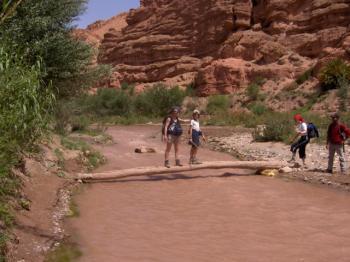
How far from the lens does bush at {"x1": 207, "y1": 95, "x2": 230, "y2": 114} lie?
40531mm

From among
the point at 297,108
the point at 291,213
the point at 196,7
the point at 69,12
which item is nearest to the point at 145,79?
the point at 196,7

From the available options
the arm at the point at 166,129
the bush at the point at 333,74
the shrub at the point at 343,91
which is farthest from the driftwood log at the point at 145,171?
the bush at the point at 333,74

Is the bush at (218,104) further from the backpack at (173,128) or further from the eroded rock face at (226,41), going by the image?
the backpack at (173,128)

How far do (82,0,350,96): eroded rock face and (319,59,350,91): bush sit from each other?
7.44 ft

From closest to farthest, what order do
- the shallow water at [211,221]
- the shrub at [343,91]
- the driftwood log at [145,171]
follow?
the shallow water at [211,221] → the driftwood log at [145,171] → the shrub at [343,91]

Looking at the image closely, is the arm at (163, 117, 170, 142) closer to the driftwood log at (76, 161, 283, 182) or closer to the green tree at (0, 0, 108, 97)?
the driftwood log at (76, 161, 283, 182)

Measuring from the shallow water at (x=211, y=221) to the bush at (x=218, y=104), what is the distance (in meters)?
29.2

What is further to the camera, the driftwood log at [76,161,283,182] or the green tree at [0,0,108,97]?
the driftwood log at [76,161,283,182]

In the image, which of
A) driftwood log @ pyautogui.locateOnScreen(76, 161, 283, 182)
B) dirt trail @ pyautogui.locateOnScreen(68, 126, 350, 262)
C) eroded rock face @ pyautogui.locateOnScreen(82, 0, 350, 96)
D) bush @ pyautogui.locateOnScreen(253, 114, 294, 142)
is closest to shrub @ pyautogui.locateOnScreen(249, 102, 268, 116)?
eroded rock face @ pyautogui.locateOnScreen(82, 0, 350, 96)

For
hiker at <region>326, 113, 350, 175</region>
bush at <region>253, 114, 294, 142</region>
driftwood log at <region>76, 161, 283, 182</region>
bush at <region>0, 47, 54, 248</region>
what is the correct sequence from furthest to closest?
bush at <region>253, 114, 294, 142</region>
hiker at <region>326, 113, 350, 175</region>
driftwood log at <region>76, 161, 283, 182</region>
bush at <region>0, 47, 54, 248</region>

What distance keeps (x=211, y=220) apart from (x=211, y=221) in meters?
0.07

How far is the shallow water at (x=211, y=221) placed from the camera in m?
6.27

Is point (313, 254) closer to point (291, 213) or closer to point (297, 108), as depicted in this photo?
point (291, 213)

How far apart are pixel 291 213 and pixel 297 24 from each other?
3970 centimetres
